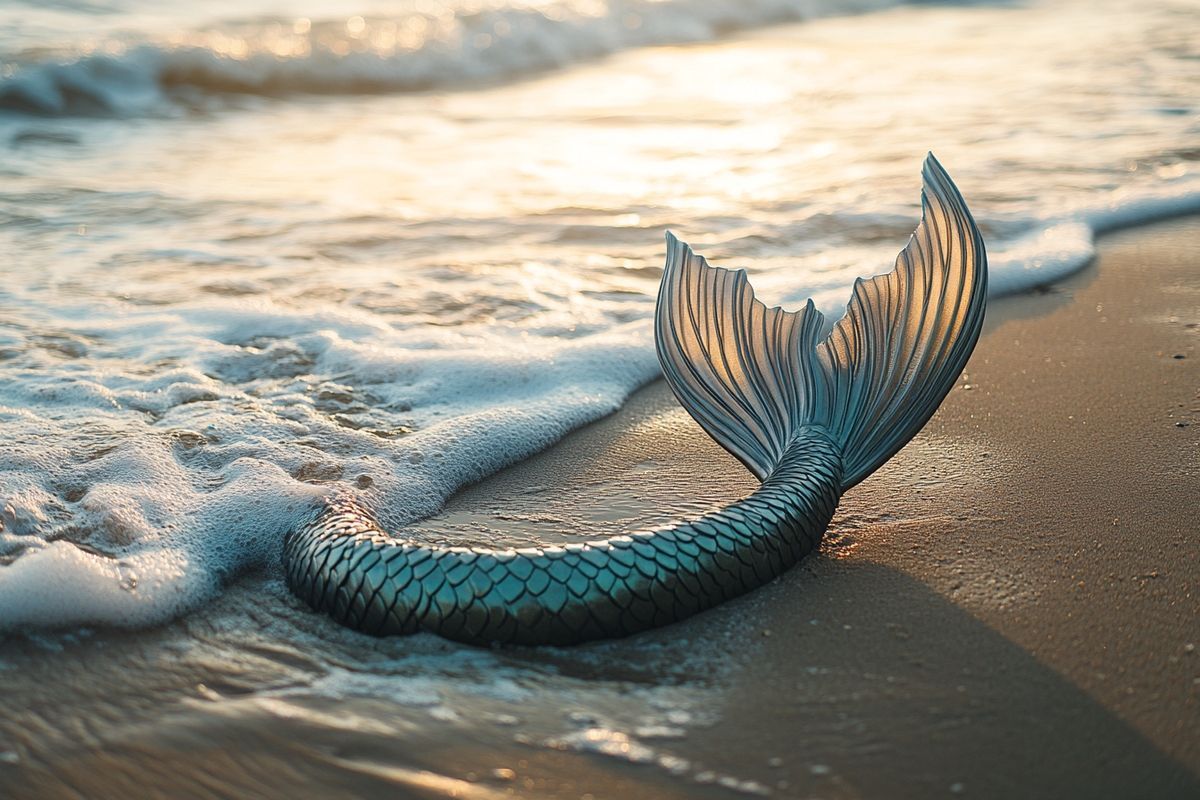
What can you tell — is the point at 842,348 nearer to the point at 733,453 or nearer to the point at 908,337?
the point at 908,337

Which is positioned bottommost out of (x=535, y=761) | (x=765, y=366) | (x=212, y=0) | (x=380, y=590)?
(x=535, y=761)

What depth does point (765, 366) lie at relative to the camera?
2.42 metres

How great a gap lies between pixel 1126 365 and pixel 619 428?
4.51ft

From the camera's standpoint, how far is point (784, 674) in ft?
6.35

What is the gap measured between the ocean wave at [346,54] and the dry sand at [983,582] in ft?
19.3

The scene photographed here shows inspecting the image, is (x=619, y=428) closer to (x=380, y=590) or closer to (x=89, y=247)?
(x=380, y=590)

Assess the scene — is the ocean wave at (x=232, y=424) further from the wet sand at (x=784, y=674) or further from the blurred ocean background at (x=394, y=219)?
the wet sand at (x=784, y=674)

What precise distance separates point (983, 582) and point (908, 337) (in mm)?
473

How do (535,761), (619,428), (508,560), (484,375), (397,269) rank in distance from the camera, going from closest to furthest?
1. (535,761)
2. (508,560)
3. (619,428)
4. (484,375)
5. (397,269)

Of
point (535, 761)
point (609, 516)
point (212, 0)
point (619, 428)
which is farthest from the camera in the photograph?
point (212, 0)

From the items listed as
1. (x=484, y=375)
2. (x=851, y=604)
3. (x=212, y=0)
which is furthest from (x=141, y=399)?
(x=212, y=0)

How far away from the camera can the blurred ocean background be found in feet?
8.59

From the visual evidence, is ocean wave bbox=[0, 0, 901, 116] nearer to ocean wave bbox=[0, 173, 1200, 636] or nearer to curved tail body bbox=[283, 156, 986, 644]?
ocean wave bbox=[0, 173, 1200, 636]

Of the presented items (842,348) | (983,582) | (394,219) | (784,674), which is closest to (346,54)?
(394,219)
